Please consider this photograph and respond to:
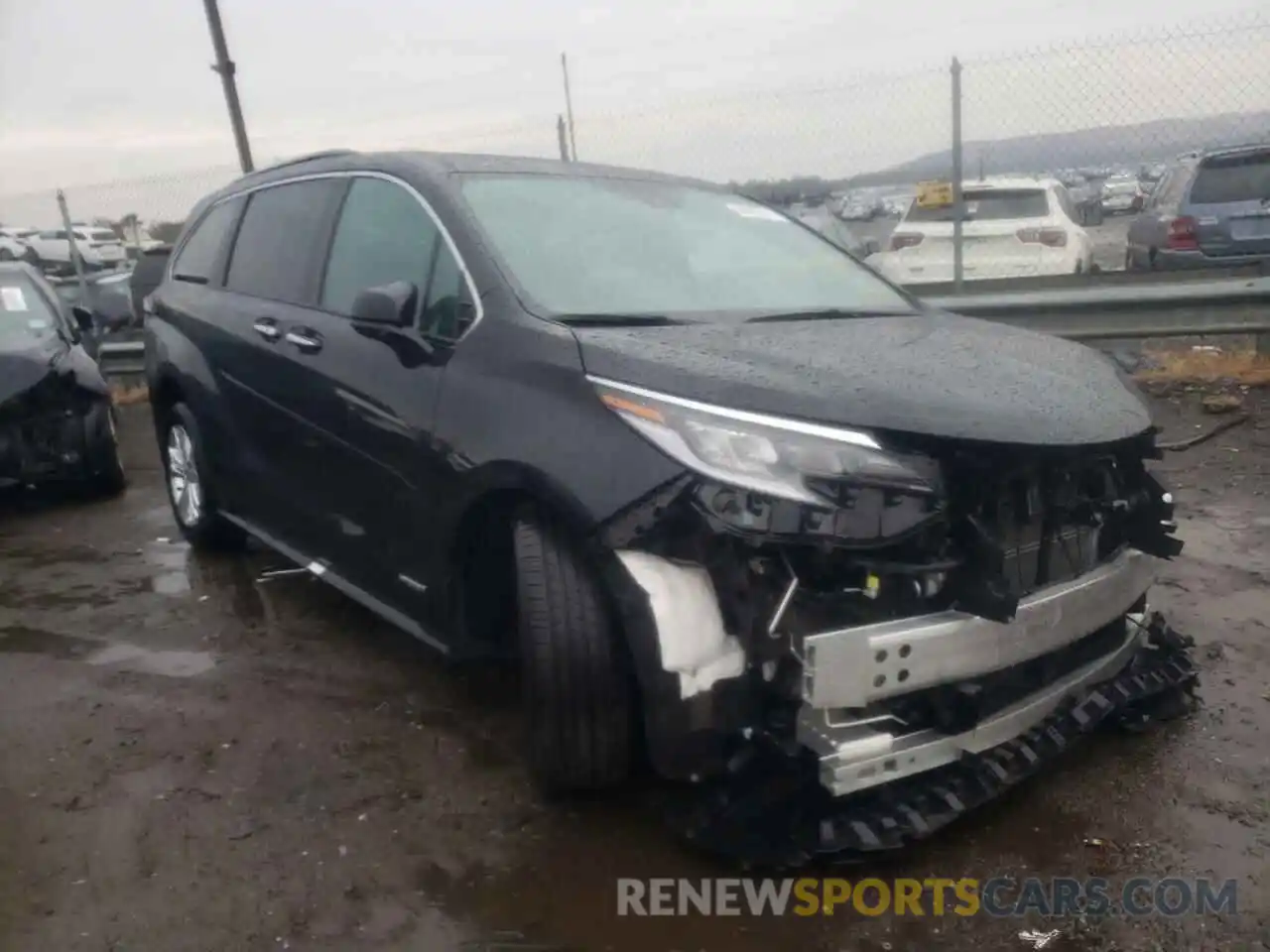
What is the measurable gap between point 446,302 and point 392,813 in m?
1.43

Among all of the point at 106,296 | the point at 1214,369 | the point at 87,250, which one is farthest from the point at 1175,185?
the point at 87,250

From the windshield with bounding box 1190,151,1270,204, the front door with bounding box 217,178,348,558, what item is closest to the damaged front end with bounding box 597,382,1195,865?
the front door with bounding box 217,178,348,558

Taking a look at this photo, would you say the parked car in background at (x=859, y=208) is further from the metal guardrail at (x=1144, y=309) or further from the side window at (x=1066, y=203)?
the metal guardrail at (x=1144, y=309)

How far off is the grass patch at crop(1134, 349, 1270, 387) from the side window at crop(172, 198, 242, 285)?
5444mm

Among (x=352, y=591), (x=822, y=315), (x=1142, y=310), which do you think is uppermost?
(x=822, y=315)

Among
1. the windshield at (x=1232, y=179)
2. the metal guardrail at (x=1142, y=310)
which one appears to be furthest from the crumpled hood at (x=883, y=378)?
the windshield at (x=1232, y=179)

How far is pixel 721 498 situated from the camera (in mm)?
2416

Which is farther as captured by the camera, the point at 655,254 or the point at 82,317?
the point at 82,317

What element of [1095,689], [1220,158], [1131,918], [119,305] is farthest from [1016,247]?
[119,305]

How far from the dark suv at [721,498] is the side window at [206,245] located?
4.51 ft

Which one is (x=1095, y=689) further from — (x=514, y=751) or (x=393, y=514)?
(x=393, y=514)

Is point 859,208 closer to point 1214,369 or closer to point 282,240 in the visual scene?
point 1214,369

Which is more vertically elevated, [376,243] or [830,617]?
[376,243]

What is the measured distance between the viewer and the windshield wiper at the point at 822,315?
330 centimetres
